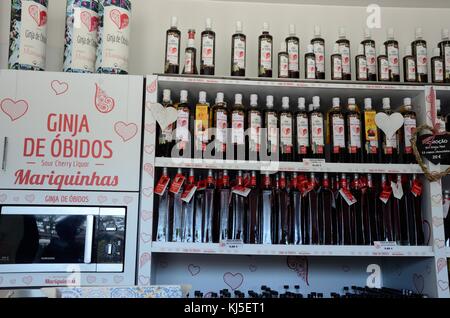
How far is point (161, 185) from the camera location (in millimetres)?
1947

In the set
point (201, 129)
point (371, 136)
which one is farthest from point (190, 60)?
point (371, 136)

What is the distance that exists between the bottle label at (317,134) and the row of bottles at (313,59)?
8.6 inches

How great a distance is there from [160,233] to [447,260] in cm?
127

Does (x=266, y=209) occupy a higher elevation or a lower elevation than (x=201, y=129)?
lower

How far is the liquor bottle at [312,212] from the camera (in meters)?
2.00

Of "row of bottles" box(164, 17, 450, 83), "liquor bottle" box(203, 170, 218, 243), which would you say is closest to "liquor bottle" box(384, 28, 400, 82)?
"row of bottles" box(164, 17, 450, 83)

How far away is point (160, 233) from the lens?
1.99 m

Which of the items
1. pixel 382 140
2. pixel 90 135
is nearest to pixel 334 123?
pixel 382 140

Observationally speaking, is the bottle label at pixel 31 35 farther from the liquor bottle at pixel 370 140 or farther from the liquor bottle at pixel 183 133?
the liquor bottle at pixel 370 140

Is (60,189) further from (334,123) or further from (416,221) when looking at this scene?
(416,221)

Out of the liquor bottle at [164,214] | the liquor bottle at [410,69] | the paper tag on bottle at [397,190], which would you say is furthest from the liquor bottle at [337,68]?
the liquor bottle at [164,214]

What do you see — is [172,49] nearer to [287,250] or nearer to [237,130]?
[237,130]

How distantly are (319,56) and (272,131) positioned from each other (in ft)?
1.51
